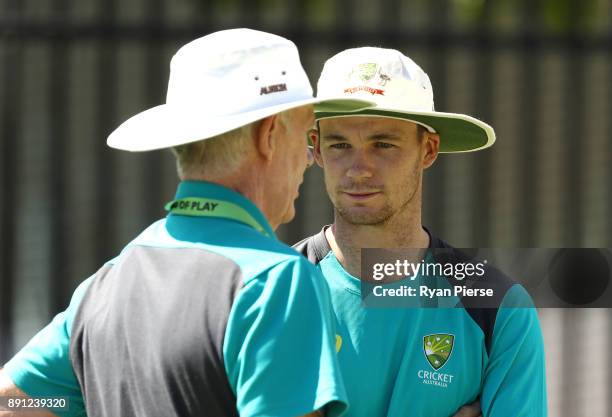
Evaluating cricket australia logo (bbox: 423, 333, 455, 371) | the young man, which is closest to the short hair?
the young man

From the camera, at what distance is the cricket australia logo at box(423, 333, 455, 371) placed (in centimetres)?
270

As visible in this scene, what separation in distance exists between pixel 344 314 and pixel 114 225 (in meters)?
3.97

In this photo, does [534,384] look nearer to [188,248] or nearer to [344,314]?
[344,314]

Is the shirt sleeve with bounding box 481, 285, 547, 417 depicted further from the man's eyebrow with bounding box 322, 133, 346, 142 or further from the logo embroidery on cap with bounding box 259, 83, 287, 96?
the logo embroidery on cap with bounding box 259, 83, 287, 96

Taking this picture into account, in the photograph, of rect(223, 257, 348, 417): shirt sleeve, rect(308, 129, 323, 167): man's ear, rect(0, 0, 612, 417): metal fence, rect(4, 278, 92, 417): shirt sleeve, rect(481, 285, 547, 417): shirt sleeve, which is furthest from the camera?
rect(0, 0, 612, 417): metal fence

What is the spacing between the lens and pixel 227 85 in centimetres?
216

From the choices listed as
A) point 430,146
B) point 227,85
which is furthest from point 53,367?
point 430,146

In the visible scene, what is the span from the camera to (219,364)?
1.97 metres

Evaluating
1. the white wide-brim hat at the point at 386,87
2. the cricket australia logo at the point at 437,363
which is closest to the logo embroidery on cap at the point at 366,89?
the white wide-brim hat at the point at 386,87

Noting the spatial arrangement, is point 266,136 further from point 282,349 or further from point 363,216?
point 363,216

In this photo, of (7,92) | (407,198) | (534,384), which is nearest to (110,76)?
(7,92)

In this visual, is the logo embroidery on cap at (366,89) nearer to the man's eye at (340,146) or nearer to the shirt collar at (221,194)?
the man's eye at (340,146)

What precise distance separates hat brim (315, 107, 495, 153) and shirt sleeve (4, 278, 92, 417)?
3.05 ft

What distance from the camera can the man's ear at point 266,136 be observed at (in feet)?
7.03
